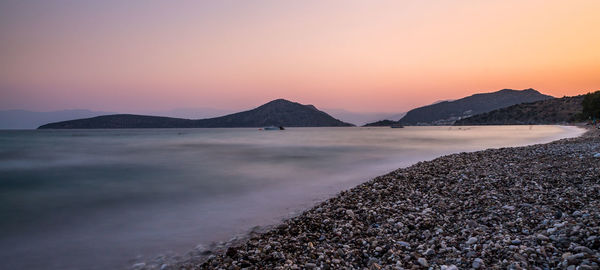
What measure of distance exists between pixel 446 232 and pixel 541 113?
196 meters

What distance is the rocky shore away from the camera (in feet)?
15.0

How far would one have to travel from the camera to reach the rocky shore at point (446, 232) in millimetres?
4566

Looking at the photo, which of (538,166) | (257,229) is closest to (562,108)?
(538,166)

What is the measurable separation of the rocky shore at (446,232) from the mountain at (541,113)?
510 ft

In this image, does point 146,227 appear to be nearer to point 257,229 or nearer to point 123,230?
point 123,230

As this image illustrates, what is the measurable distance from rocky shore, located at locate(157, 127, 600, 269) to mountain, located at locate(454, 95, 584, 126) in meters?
155

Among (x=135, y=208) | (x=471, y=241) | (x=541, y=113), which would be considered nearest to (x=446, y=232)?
(x=471, y=241)

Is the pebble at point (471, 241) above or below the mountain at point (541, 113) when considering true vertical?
below

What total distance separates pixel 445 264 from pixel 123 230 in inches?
322

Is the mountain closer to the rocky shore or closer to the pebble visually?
the rocky shore

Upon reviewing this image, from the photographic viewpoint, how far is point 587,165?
1115 centimetres

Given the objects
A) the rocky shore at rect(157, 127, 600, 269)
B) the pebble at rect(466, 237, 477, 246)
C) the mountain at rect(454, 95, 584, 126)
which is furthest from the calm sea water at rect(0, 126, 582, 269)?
the mountain at rect(454, 95, 584, 126)

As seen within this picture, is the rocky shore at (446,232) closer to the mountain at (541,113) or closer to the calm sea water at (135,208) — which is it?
the calm sea water at (135,208)

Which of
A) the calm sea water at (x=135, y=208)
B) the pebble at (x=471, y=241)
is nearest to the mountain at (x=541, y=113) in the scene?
the calm sea water at (x=135, y=208)
